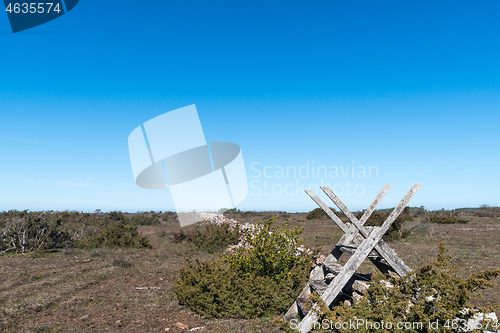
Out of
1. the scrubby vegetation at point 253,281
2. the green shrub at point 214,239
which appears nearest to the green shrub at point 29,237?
the green shrub at point 214,239

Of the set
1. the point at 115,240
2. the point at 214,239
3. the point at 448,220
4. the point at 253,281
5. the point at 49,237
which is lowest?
the point at 448,220

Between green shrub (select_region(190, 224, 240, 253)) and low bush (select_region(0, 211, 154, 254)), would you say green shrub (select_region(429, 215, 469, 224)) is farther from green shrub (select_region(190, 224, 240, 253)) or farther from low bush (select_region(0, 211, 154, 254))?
low bush (select_region(0, 211, 154, 254))

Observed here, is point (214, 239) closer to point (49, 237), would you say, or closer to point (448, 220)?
point (49, 237)

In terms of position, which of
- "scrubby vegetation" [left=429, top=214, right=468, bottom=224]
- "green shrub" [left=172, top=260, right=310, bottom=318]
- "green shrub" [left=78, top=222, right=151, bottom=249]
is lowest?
"scrubby vegetation" [left=429, top=214, right=468, bottom=224]

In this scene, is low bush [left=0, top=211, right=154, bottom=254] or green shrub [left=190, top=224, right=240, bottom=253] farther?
green shrub [left=190, top=224, right=240, bottom=253]

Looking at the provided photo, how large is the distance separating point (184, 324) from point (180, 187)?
4.67m

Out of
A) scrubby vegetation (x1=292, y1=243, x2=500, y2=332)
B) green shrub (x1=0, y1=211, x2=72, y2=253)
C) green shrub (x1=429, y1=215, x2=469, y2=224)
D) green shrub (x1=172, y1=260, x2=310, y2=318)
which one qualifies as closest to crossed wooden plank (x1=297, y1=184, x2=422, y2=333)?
scrubby vegetation (x1=292, y1=243, x2=500, y2=332)

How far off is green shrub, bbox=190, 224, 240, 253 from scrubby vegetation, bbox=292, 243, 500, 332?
15496mm

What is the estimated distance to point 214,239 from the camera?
20391 mm

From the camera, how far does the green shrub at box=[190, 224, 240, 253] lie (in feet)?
64.4

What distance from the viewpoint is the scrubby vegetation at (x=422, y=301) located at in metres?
3.95

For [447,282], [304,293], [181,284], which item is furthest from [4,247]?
[447,282]

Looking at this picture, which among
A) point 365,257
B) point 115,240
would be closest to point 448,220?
point 115,240

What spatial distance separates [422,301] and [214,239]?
56.5ft
